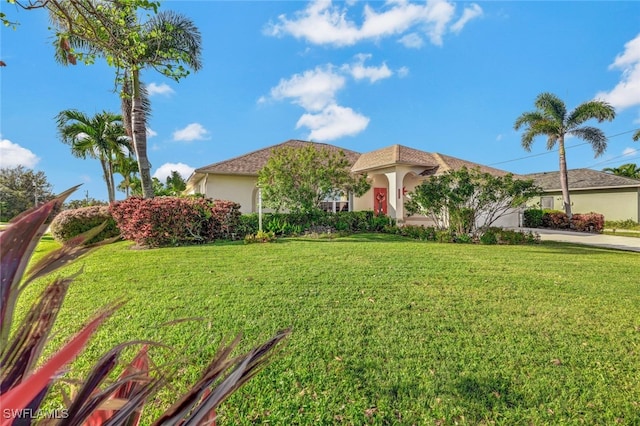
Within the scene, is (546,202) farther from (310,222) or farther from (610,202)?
(310,222)

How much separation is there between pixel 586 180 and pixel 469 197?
24.5m

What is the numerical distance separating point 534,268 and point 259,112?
15361 millimetres

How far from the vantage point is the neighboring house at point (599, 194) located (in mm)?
25703

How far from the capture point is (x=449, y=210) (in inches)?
549

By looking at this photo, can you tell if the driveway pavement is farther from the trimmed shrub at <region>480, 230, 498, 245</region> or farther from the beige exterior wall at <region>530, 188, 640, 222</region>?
the beige exterior wall at <region>530, 188, 640, 222</region>

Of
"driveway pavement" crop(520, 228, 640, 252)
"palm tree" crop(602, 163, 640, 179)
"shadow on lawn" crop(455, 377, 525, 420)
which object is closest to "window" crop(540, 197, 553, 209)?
"palm tree" crop(602, 163, 640, 179)

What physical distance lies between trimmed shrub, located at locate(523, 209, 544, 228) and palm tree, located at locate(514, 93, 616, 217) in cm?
177

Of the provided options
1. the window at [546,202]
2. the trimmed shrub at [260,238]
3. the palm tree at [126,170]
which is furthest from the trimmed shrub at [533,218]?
the palm tree at [126,170]

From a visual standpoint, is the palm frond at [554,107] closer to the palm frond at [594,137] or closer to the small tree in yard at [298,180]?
the palm frond at [594,137]

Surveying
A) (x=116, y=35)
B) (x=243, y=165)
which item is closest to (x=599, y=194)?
(x=243, y=165)

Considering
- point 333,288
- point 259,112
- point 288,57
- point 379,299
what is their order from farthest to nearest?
point 259,112
point 288,57
point 333,288
point 379,299

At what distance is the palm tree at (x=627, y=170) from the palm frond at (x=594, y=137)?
1859 cm

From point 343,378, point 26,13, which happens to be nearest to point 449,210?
point 343,378

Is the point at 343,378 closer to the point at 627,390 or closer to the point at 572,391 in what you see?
the point at 572,391
